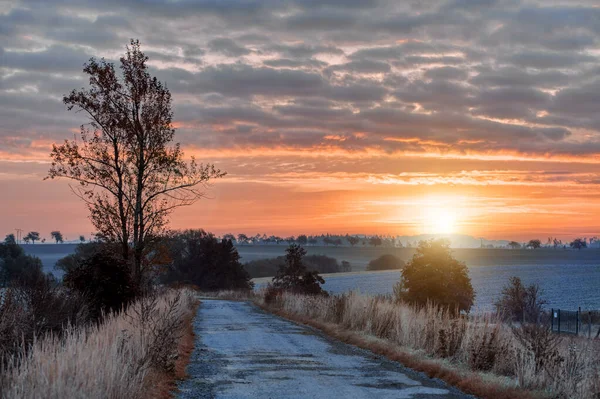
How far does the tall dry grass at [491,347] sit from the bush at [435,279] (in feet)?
32.9

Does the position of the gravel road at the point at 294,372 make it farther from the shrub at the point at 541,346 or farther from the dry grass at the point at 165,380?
the shrub at the point at 541,346

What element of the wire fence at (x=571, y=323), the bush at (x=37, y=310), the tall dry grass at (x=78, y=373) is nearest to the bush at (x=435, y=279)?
the wire fence at (x=571, y=323)

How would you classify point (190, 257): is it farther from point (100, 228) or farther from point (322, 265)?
point (100, 228)

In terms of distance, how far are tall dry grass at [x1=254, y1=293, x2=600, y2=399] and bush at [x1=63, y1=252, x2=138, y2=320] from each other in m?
8.66

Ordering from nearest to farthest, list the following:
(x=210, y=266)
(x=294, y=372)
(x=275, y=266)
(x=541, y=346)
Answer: (x=541, y=346), (x=294, y=372), (x=210, y=266), (x=275, y=266)

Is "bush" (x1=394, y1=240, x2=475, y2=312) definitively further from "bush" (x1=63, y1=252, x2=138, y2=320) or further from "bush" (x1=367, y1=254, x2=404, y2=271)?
"bush" (x1=367, y1=254, x2=404, y2=271)

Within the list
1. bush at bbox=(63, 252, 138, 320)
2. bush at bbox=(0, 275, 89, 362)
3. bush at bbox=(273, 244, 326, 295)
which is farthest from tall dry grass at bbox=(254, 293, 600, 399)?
bush at bbox=(273, 244, 326, 295)

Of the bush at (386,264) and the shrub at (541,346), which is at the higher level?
the shrub at (541,346)

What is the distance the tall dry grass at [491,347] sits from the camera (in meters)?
12.6

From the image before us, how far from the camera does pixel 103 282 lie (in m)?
21.0

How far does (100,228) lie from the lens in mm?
24797

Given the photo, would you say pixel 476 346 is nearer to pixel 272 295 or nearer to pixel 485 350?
pixel 485 350

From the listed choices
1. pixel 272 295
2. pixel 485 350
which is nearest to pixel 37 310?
pixel 485 350

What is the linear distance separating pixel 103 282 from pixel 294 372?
8.32 meters
